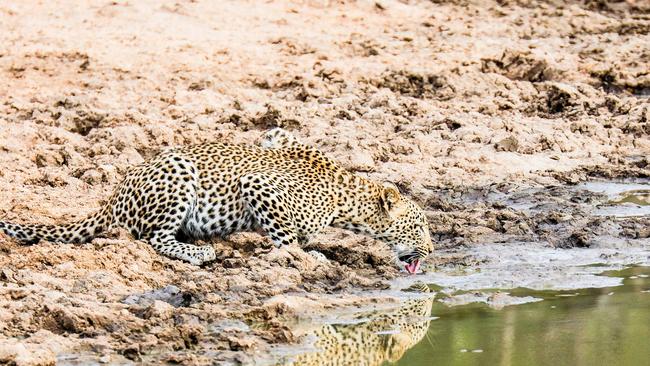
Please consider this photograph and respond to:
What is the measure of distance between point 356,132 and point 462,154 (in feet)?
3.71

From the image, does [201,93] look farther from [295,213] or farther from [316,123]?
[295,213]

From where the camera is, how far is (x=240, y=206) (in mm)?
10320

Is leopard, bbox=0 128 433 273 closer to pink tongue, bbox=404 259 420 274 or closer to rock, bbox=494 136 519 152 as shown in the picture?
pink tongue, bbox=404 259 420 274

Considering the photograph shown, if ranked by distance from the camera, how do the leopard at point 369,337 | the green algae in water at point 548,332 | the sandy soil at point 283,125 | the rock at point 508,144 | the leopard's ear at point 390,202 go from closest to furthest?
the green algae in water at point 548,332
the leopard at point 369,337
the sandy soil at point 283,125
the leopard's ear at point 390,202
the rock at point 508,144

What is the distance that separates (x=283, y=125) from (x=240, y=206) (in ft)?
13.4

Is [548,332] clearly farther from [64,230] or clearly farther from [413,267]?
[64,230]

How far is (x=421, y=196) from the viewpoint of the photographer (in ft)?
40.6

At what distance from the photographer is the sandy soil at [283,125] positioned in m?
8.52

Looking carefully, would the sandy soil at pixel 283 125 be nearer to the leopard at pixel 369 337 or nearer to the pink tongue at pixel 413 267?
the pink tongue at pixel 413 267

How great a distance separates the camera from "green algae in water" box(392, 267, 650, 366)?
7.59m

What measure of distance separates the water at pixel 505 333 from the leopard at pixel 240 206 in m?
1.30

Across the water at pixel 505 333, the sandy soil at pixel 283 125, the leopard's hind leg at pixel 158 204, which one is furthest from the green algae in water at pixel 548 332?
the leopard's hind leg at pixel 158 204

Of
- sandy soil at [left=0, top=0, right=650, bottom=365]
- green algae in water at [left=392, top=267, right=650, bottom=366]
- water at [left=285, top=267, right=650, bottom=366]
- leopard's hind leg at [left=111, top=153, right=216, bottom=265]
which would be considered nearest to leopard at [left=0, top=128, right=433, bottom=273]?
leopard's hind leg at [left=111, top=153, right=216, bottom=265]

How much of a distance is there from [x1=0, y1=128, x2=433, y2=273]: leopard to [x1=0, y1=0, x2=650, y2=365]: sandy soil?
0.18 metres
